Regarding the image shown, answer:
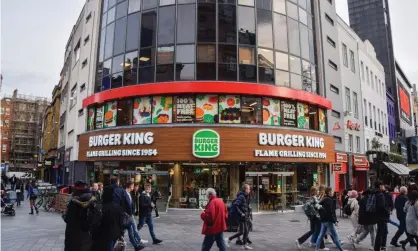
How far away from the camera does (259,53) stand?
72.4 ft

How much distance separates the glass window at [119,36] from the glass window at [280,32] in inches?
393

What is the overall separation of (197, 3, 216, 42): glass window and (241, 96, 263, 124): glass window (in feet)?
14.0

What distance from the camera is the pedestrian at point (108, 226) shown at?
631 centimetres

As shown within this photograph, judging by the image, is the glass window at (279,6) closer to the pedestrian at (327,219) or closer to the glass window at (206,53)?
the glass window at (206,53)

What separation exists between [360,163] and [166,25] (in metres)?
21.1

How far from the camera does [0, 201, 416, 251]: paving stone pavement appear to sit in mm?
10570

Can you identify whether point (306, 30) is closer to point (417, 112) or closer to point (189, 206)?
point (189, 206)

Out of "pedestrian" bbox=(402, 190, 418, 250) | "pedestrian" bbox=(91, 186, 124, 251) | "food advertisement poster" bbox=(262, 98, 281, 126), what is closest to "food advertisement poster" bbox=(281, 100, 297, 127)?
"food advertisement poster" bbox=(262, 98, 281, 126)

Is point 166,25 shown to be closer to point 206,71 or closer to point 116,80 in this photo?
point 206,71

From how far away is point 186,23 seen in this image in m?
22.0

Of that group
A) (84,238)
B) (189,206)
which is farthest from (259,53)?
(84,238)

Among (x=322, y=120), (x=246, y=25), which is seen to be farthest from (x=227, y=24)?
(x=322, y=120)

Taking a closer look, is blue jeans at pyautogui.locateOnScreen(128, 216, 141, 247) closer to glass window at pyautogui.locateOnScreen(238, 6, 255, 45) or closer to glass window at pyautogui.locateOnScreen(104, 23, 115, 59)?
glass window at pyautogui.locateOnScreen(238, 6, 255, 45)

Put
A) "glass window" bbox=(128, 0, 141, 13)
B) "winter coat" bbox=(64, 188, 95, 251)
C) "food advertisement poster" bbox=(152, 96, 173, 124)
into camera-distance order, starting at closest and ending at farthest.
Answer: "winter coat" bbox=(64, 188, 95, 251) < "food advertisement poster" bbox=(152, 96, 173, 124) < "glass window" bbox=(128, 0, 141, 13)
